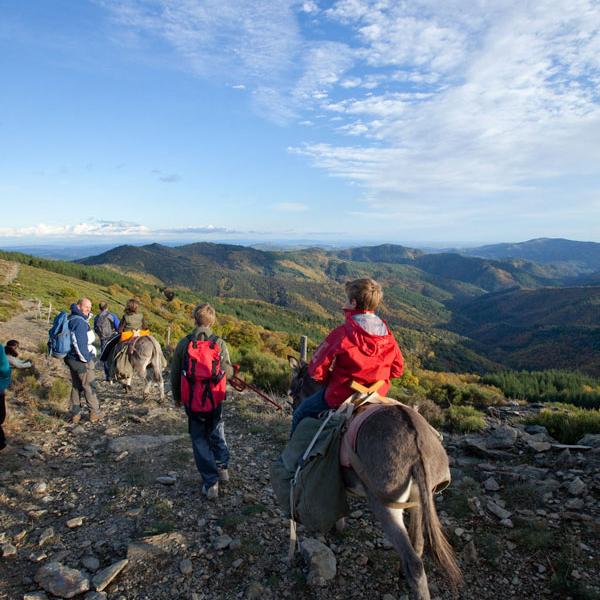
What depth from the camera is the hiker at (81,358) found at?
6.54m

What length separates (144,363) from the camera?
8406mm

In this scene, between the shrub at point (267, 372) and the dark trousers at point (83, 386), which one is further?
the shrub at point (267, 372)

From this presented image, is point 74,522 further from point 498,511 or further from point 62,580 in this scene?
point 498,511

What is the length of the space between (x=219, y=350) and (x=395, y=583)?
9.45 feet

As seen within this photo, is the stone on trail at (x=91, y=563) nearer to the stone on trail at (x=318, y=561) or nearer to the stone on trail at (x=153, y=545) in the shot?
the stone on trail at (x=153, y=545)

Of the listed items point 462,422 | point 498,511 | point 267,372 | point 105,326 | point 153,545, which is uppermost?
point 105,326

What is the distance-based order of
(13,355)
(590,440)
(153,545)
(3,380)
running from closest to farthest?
(153,545) → (3,380) → (590,440) → (13,355)

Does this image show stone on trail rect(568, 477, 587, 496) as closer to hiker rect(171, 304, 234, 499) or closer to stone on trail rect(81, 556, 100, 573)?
hiker rect(171, 304, 234, 499)

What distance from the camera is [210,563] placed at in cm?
354

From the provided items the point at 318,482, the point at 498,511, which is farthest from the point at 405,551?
the point at 498,511

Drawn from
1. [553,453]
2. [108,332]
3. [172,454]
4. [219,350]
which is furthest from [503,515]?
[108,332]

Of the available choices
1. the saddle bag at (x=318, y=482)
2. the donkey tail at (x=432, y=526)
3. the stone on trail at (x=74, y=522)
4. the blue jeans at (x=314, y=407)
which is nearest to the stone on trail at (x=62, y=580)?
the stone on trail at (x=74, y=522)

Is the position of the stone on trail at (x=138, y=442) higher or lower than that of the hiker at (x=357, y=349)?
lower

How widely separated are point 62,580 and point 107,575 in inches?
13.4
